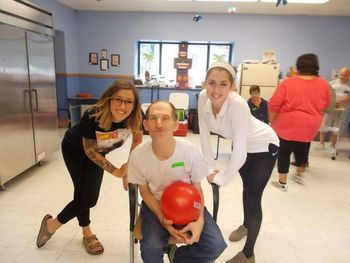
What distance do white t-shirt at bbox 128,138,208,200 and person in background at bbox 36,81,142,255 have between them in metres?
0.23

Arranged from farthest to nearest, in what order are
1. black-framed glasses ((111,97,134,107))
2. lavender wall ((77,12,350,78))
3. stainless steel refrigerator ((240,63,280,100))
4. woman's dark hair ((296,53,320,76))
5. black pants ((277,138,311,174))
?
lavender wall ((77,12,350,78)), stainless steel refrigerator ((240,63,280,100)), black pants ((277,138,311,174)), woman's dark hair ((296,53,320,76)), black-framed glasses ((111,97,134,107))

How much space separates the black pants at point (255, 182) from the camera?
162 centimetres

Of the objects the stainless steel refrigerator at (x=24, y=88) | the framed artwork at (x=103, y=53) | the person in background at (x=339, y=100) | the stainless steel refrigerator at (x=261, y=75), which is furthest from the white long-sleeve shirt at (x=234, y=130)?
the framed artwork at (x=103, y=53)

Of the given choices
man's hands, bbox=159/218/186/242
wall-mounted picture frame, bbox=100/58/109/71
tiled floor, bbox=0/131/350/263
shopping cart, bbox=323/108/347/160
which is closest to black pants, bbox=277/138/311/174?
tiled floor, bbox=0/131/350/263

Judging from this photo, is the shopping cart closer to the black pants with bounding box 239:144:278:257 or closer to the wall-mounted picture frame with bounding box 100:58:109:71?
the black pants with bounding box 239:144:278:257

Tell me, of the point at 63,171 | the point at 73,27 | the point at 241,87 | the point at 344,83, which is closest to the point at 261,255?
the point at 63,171

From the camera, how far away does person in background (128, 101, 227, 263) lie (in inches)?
52.2

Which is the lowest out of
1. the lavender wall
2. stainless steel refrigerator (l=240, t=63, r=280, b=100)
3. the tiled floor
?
the tiled floor

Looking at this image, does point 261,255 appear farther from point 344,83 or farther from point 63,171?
point 344,83

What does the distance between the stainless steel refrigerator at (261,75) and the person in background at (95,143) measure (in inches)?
161

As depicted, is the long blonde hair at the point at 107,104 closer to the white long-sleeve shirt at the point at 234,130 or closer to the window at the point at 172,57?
the white long-sleeve shirt at the point at 234,130

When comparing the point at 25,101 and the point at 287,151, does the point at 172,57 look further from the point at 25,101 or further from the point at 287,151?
the point at 287,151

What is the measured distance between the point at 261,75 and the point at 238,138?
4.25 metres

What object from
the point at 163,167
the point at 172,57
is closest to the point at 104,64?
the point at 172,57
